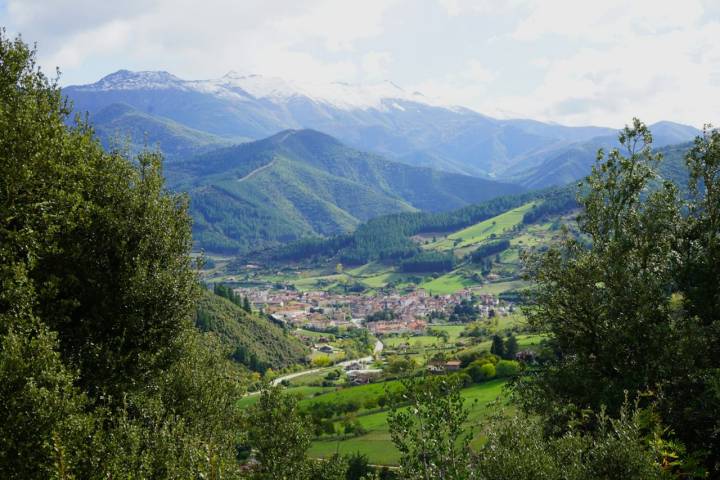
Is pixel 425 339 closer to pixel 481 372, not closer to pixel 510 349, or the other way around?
pixel 510 349

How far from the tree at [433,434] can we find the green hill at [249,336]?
93784 millimetres

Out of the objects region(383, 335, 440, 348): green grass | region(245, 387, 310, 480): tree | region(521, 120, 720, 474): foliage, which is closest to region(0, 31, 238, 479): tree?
region(245, 387, 310, 480): tree

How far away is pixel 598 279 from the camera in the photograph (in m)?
20.9

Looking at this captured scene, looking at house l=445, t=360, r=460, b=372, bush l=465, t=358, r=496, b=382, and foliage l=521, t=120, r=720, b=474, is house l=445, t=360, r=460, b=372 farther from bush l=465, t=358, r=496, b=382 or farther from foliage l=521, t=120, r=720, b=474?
foliage l=521, t=120, r=720, b=474

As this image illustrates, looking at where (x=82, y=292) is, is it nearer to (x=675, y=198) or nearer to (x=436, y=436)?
(x=436, y=436)

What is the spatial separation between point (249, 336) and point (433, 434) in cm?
11333

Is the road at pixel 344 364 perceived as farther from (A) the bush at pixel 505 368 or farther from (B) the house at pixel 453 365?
(A) the bush at pixel 505 368

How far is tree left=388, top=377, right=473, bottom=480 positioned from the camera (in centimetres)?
1227

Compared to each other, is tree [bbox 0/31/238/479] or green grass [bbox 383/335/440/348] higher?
tree [bbox 0/31/238/479]

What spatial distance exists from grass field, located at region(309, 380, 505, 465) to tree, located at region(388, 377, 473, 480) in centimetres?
3853

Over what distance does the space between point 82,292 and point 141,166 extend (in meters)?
7.34

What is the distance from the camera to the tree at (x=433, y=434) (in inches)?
483

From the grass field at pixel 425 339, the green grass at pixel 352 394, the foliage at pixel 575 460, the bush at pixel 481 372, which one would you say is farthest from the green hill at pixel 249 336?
the foliage at pixel 575 460

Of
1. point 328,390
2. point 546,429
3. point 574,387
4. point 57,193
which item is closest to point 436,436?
point 546,429
